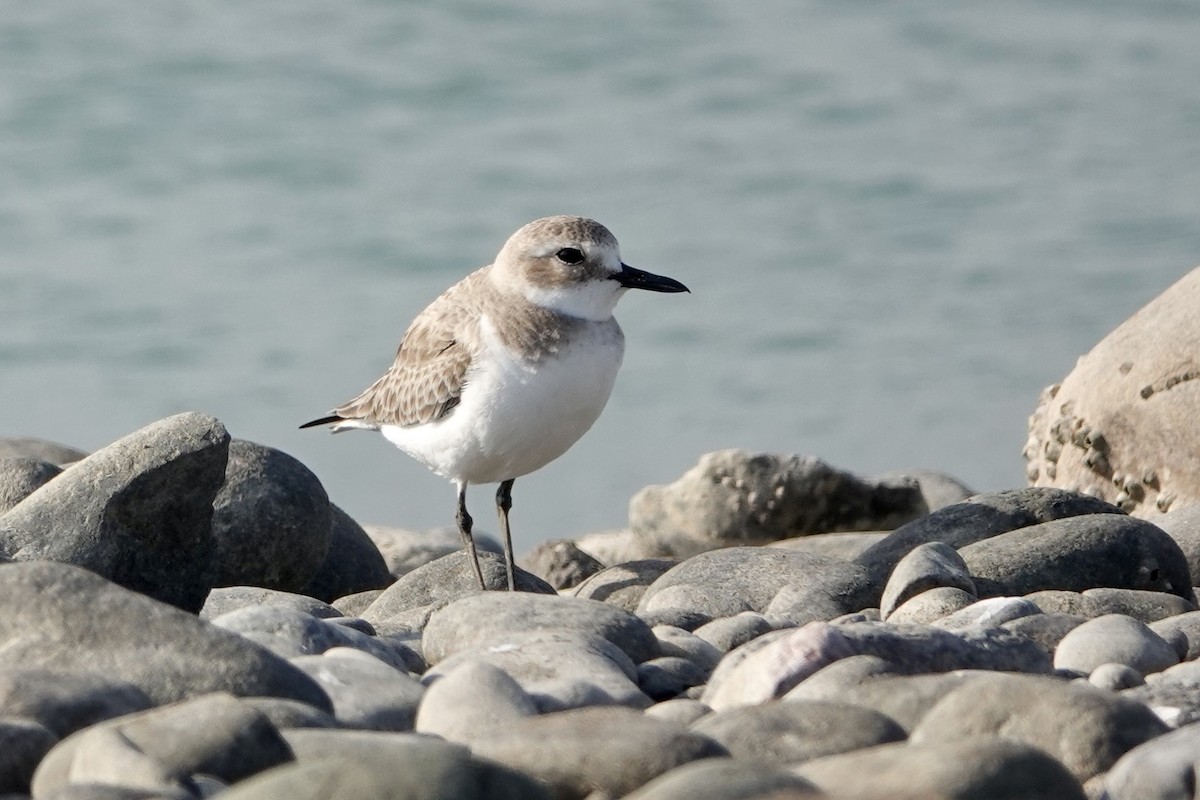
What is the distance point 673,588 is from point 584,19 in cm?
1454

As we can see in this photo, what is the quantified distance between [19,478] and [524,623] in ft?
10.5

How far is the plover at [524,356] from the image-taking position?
6715 mm

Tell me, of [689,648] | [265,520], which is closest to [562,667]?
[689,648]

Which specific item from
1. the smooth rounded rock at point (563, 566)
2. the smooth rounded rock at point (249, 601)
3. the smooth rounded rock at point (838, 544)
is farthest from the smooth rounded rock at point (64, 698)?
the smooth rounded rock at point (563, 566)

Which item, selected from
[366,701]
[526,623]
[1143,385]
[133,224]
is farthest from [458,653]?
[133,224]

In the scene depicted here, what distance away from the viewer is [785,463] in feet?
29.4

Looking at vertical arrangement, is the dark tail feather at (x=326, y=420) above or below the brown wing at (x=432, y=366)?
below

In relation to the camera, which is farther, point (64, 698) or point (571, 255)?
point (571, 255)

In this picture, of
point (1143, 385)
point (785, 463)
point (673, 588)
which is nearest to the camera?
point (673, 588)

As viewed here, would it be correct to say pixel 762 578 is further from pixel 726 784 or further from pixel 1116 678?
pixel 726 784

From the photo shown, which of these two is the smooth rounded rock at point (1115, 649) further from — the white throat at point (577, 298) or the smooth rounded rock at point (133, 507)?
the smooth rounded rock at point (133, 507)

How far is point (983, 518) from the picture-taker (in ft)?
22.3

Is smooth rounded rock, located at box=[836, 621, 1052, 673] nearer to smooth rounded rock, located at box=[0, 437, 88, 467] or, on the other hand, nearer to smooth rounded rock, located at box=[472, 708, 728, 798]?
smooth rounded rock, located at box=[472, 708, 728, 798]

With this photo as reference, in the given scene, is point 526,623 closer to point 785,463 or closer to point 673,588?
point 673,588
